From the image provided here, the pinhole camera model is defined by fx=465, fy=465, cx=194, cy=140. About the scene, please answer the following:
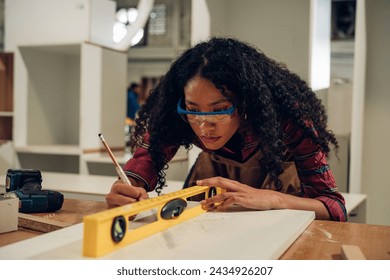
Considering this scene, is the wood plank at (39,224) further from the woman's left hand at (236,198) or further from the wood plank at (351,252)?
the wood plank at (351,252)

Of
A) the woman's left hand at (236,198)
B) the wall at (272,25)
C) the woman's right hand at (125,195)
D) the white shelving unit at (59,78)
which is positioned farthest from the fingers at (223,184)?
the white shelving unit at (59,78)

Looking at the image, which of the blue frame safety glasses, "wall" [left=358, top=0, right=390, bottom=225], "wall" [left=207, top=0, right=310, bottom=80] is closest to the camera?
the blue frame safety glasses

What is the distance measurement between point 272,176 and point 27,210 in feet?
1.99

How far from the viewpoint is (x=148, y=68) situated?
305 inches

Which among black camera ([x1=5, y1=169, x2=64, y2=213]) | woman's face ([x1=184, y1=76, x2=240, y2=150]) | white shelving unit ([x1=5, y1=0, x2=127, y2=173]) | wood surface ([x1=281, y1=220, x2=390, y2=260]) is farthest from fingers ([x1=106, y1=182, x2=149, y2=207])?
white shelving unit ([x1=5, y1=0, x2=127, y2=173])

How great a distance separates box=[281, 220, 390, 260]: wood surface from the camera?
2.35 feet

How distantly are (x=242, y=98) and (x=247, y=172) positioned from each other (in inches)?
11.9

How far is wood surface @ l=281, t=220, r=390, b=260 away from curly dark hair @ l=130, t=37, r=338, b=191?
1.00ft

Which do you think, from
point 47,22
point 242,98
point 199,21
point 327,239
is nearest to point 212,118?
point 242,98

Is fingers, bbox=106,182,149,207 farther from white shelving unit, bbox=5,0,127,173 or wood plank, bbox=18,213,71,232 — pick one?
white shelving unit, bbox=5,0,127,173

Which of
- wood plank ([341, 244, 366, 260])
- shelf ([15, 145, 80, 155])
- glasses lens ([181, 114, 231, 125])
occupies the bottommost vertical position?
shelf ([15, 145, 80, 155])

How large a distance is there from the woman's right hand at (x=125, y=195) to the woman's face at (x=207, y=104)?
0.21 meters

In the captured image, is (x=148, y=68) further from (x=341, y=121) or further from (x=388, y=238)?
(x=388, y=238)
